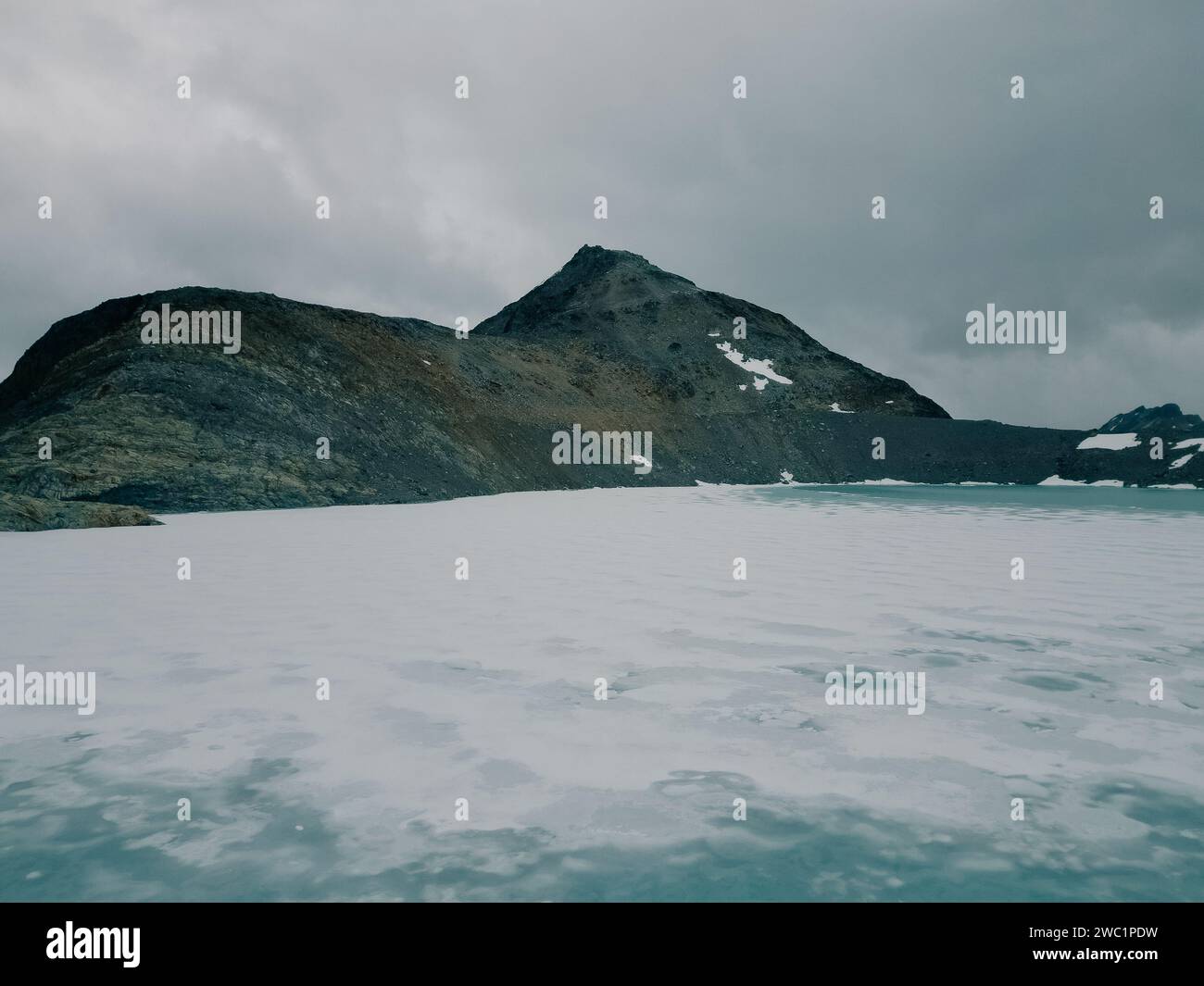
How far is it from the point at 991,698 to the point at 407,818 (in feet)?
14.4

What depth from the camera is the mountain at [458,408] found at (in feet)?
97.4

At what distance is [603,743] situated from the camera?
5.00 meters

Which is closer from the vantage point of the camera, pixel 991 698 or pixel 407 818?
pixel 407 818

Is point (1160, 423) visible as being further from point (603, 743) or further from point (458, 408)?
point (603, 743)

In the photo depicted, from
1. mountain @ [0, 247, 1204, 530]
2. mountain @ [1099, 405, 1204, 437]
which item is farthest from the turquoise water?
mountain @ [1099, 405, 1204, 437]

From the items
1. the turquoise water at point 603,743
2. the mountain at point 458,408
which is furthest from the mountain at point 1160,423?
the turquoise water at point 603,743

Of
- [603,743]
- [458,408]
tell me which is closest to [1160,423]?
[458,408]

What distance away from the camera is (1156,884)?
3246 millimetres

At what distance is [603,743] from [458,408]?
45204 millimetres

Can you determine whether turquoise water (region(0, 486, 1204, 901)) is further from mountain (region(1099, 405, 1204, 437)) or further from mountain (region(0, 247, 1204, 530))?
mountain (region(1099, 405, 1204, 437))

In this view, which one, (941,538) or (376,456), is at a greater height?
(376,456)

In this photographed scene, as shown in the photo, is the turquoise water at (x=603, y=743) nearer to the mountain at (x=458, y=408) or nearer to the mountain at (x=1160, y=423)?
the mountain at (x=458, y=408)

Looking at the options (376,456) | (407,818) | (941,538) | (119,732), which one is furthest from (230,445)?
(407,818)
